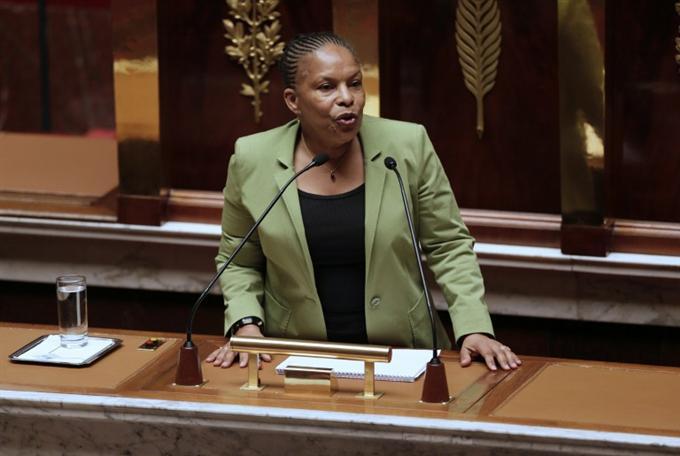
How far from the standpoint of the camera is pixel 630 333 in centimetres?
486

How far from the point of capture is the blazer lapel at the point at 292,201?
376 cm

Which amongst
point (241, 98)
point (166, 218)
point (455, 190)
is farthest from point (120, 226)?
point (455, 190)

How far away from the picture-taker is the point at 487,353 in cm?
364

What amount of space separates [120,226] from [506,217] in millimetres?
1309

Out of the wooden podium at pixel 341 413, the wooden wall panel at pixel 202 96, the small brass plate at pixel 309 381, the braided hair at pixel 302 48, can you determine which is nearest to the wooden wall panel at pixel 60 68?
the wooden wall panel at pixel 202 96

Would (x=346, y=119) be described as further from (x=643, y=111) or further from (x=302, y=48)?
(x=643, y=111)

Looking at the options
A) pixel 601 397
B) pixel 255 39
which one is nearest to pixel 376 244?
pixel 601 397

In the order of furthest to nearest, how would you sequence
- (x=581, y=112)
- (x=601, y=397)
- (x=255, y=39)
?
(x=255, y=39) → (x=581, y=112) → (x=601, y=397)

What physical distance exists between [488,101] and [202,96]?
986mm

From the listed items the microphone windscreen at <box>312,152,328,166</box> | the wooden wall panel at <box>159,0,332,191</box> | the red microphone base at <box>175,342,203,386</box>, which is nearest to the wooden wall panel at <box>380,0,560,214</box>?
the wooden wall panel at <box>159,0,332,191</box>

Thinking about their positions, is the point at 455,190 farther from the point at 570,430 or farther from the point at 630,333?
the point at 570,430

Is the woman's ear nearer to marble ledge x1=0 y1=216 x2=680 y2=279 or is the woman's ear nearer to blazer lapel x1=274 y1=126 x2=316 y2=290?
blazer lapel x1=274 y1=126 x2=316 y2=290

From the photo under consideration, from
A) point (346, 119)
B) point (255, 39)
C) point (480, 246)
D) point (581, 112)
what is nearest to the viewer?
point (346, 119)

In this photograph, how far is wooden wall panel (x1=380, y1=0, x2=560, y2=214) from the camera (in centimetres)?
484
